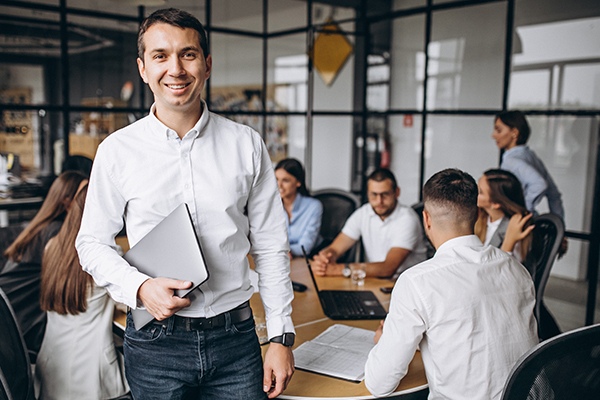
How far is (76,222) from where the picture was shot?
205 cm

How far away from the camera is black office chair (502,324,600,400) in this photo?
1.06 meters

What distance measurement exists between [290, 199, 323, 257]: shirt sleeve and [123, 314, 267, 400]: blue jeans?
2.12 meters

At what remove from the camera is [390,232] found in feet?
10.3

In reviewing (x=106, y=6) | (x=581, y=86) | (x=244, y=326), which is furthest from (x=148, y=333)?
(x=581, y=86)

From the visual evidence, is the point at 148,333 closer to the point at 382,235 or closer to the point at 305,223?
the point at 382,235

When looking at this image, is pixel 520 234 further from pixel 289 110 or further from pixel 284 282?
pixel 289 110

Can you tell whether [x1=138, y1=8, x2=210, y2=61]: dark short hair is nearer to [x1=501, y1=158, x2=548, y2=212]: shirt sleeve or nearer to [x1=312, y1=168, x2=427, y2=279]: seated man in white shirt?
[x1=312, y1=168, x2=427, y2=279]: seated man in white shirt

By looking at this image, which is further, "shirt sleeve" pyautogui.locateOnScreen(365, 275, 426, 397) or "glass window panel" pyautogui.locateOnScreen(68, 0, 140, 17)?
"glass window panel" pyautogui.locateOnScreen(68, 0, 140, 17)

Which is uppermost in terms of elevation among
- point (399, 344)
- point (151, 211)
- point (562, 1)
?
point (562, 1)

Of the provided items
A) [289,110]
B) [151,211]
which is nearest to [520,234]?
[151,211]

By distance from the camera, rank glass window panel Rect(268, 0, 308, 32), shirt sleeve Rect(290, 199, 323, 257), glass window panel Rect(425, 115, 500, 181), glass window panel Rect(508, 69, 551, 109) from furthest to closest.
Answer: glass window panel Rect(268, 0, 308, 32), glass window panel Rect(425, 115, 500, 181), glass window panel Rect(508, 69, 551, 109), shirt sleeve Rect(290, 199, 323, 257)

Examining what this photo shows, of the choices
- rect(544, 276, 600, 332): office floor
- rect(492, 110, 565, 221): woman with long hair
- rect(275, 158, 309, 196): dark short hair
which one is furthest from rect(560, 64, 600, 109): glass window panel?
rect(275, 158, 309, 196): dark short hair

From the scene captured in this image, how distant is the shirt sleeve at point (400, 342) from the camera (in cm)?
137

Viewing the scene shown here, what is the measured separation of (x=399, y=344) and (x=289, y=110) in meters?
3.87
